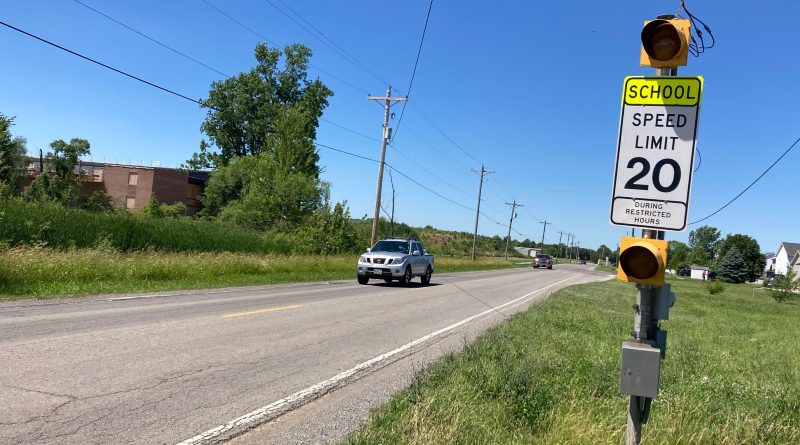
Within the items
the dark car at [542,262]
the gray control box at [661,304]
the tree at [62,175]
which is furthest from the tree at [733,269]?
the gray control box at [661,304]

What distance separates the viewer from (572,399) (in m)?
5.13

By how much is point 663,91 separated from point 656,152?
37cm

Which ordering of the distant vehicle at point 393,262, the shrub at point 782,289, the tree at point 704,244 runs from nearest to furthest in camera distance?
1. the distant vehicle at point 393,262
2. the shrub at point 782,289
3. the tree at point 704,244

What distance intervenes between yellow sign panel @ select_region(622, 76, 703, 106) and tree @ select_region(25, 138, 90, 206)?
71506mm

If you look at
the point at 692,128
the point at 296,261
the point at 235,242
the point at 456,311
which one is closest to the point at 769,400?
the point at 692,128

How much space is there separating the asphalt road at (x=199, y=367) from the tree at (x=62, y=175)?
61.9 meters

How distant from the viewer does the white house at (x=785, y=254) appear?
97.2 metres

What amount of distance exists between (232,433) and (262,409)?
27.0 inches

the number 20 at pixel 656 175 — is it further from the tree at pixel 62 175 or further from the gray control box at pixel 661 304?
the tree at pixel 62 175

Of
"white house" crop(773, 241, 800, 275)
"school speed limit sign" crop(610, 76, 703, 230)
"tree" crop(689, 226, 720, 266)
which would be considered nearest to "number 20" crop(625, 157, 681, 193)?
"school speed limit sign" crop(610, 76, 703, 230)

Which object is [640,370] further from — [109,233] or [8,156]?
[8,156]

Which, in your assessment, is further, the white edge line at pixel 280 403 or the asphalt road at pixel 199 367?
the asphalt road at pixel 199 367

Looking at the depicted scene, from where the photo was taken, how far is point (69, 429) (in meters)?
4.44

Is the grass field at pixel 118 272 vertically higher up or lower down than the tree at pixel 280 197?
lower down
